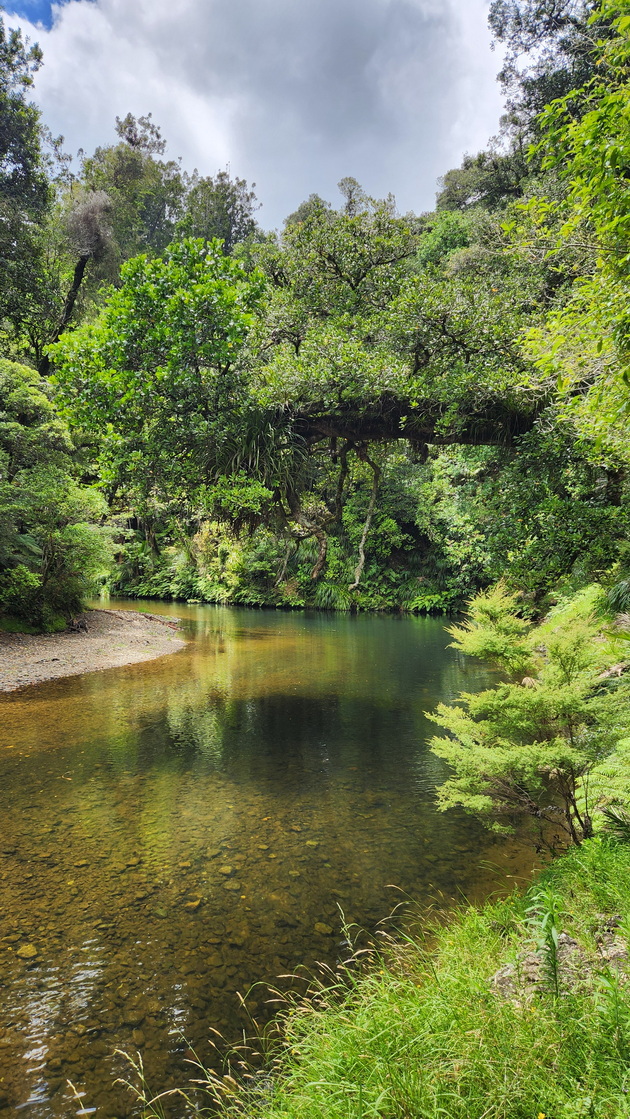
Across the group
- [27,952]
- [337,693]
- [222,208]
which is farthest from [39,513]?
[222,208]

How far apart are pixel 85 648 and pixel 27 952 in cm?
1102

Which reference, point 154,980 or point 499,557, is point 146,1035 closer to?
point 154,980

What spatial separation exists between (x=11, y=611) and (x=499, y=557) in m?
12.6

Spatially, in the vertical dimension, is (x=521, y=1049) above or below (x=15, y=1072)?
above

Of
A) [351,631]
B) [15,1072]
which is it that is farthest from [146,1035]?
[351,631]

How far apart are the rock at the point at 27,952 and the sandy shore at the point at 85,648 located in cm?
708

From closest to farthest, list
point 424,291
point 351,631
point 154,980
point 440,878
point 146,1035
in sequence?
point 146,1035
point 154,980
point 440,878
point 424,291
point 351,631

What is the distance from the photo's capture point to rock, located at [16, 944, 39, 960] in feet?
10.4

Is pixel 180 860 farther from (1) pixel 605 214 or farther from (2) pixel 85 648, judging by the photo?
(2) pixel 85 648

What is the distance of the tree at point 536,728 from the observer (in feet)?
12.7

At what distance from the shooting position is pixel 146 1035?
8.59 ft

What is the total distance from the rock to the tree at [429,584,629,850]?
2.98m

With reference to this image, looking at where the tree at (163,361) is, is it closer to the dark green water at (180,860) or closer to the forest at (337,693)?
the forest at (337,693)

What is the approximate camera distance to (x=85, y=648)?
13.4m
